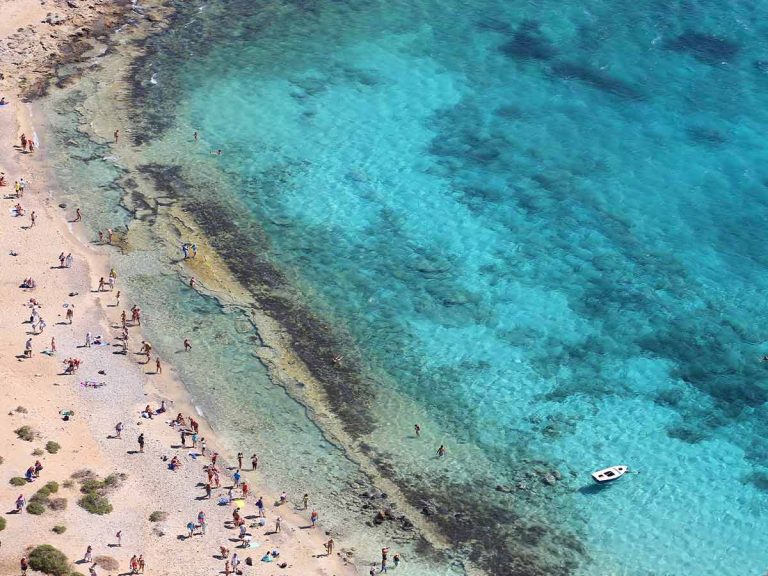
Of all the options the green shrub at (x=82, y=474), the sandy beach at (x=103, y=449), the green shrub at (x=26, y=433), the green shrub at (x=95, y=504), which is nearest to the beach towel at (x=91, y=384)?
the sandy beach at (x=103, y=449)

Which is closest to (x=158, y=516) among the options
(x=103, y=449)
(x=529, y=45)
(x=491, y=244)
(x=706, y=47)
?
(x=103, y=449)

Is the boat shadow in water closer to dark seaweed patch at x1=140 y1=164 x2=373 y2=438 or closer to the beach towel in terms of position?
dark seaweed patch at x1=140 y1=164 x2=373 y2=438

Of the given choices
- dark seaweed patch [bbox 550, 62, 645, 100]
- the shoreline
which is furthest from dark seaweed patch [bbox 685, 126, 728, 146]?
the shoreline

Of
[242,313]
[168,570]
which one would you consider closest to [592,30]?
[242,313]

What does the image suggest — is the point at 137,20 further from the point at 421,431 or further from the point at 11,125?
the point at 421,431

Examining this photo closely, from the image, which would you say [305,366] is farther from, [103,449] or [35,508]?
[35,508]
